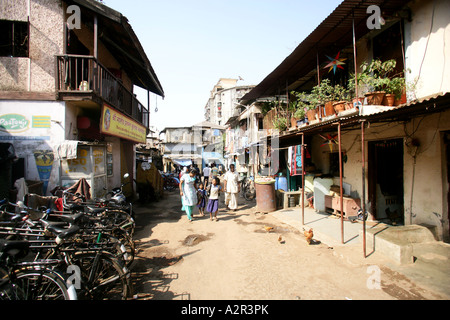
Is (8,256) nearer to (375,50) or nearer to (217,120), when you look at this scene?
(375,50)

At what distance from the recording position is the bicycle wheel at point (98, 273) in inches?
119

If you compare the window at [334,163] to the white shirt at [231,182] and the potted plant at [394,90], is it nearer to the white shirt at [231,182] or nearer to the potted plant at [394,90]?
the potted plant at [394,90]

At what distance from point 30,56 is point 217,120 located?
4271 cm

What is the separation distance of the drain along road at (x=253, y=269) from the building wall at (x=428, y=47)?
4.43m

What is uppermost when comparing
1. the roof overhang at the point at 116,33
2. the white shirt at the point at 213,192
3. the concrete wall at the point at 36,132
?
the roof overhang at the point at 116,33

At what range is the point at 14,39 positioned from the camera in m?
7.00

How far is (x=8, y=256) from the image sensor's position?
2471 millimetres

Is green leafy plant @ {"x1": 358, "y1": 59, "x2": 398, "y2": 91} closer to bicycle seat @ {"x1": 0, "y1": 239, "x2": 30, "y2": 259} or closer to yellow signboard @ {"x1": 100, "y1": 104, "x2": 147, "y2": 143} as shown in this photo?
bicycle seat @ {"x1": 0, "y1": 239, "x2": 30, "y2": 259}

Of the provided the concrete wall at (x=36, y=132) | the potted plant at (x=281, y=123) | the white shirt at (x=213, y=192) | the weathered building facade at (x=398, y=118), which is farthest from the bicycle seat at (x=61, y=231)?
the potted plant at (x=281, y=123)

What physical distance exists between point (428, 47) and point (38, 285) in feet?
28.7

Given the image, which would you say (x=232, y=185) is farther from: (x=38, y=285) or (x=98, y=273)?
(x=38, y=285)

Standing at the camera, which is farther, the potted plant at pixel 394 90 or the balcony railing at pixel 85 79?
the balcony railing at pixel 85 79

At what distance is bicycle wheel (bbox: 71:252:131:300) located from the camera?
9.94ft

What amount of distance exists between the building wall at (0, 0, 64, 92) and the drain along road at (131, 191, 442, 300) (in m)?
5.61
